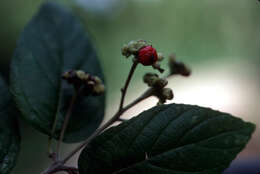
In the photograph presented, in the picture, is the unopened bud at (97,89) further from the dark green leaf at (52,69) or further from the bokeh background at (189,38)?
the bokeh background at (189,38)

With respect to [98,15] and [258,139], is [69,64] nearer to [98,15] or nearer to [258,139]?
[258,139]

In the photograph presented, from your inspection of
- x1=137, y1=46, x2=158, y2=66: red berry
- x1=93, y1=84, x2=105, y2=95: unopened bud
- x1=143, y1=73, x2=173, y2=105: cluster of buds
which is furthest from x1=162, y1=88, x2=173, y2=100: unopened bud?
x1=93, y1=84, x2=105, y2=95: unopened bud

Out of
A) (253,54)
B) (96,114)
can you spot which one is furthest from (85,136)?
(253,54)

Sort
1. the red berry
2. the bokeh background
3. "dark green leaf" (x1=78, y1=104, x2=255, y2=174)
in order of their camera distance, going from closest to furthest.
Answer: "dark green leaf" (x1=78, y1=104, x2=255, y2=174) < the red berry < the bokeh background

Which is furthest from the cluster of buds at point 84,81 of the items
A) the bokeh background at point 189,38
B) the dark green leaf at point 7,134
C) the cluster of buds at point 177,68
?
the bokeh background at point 189,38

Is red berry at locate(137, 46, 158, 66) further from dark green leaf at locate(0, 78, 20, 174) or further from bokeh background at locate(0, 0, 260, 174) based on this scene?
bokeh background at locate(0, 0, 260, 174)

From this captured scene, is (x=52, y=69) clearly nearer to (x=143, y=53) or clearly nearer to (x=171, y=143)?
(x=143, y=53)

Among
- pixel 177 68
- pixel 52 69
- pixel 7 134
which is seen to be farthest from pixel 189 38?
pixel 7 134

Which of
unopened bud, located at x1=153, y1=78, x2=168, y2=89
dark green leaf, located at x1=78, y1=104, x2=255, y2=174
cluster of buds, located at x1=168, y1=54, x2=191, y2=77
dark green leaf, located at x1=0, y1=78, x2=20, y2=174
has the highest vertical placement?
cluster of buds, located at x1=168, y1=54, x2=191, y2=77
